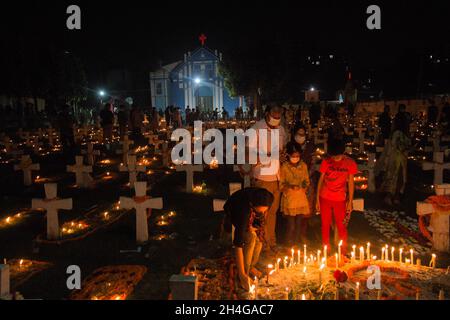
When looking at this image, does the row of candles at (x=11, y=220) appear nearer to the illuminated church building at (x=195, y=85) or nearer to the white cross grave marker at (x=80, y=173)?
the white cross grave marker at (x=80, y=173)

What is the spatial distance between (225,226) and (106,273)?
1.88 metres

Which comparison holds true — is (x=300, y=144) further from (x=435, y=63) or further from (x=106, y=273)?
(x=435, y=63)

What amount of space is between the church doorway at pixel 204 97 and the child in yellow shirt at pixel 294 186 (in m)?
54.6

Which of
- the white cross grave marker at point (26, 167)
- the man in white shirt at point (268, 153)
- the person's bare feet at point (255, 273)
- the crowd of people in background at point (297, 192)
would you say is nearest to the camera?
the person's bare feet at point (255, 273)

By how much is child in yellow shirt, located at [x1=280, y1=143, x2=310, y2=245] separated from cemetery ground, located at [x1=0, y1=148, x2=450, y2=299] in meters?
0.62

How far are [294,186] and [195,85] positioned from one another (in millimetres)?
55490

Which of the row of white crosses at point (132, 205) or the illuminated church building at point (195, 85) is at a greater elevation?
the illuminated church building at point (195, 85)

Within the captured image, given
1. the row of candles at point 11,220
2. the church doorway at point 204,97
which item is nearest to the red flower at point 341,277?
the row of candles at point 11,220

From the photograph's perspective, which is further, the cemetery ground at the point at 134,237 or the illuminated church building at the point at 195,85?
the illuminated church building at the point at 195,85

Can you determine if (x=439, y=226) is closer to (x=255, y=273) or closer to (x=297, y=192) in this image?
(x=297, y=192)

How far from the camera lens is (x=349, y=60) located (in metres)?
75.4

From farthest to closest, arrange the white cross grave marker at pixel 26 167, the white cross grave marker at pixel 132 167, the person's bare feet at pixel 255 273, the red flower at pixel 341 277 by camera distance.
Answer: the white cross grave marker at pixel 26 167, the white cross grave marker at pixel 132 167, the person's bare feet at pixel 255 273, the red flower at pixel 341 277

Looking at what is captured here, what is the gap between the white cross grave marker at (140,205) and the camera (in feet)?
24.9

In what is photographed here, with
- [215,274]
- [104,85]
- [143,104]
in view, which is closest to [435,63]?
[143,104]
